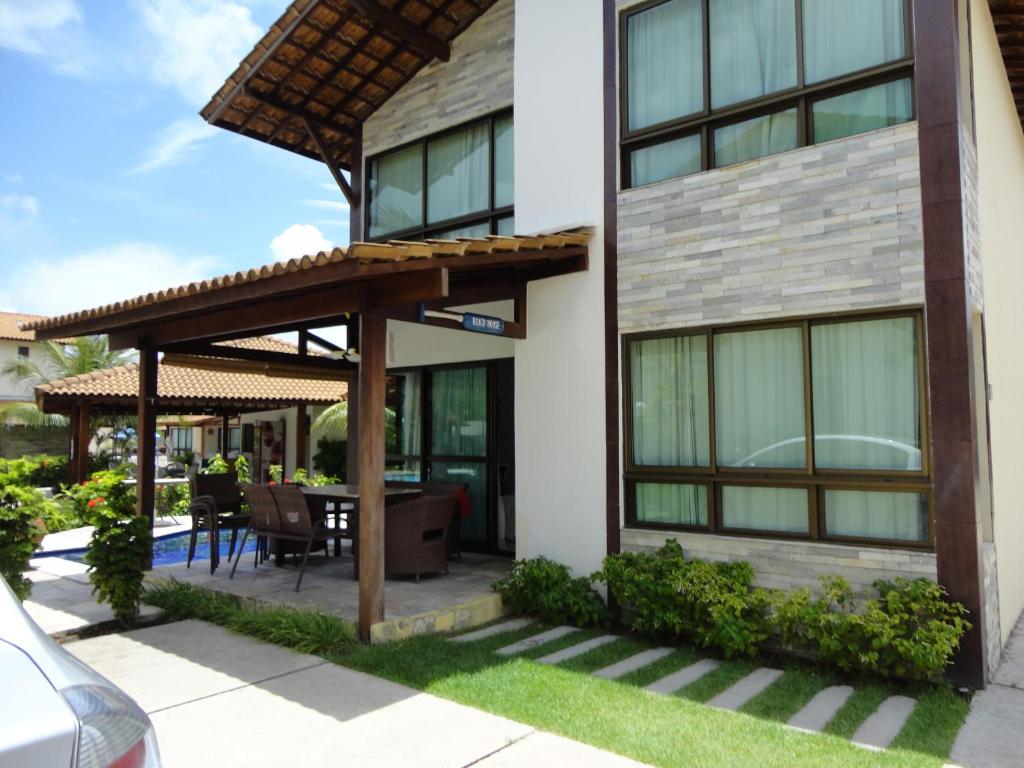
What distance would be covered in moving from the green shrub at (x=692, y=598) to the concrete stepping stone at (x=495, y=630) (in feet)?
2.95

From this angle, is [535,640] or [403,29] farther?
[403,29]

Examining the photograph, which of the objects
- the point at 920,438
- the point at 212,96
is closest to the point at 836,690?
the point at 920,438

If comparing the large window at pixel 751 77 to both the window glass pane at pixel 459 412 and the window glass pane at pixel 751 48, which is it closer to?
the window glass pane at pixel 751 48

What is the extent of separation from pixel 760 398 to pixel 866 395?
831mm

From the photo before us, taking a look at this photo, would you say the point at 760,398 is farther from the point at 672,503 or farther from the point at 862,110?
the point at 862,110

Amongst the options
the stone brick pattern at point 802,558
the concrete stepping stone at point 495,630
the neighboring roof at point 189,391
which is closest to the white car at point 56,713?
the concrete stepping stone at point 495,630

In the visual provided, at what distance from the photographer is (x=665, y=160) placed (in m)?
7.06

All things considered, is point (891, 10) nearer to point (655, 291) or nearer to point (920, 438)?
point (655, 291)

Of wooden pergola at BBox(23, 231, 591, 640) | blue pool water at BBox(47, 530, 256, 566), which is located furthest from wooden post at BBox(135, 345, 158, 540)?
blue pool water at BBox(47, 530, 256, 566)

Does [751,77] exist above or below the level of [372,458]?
above

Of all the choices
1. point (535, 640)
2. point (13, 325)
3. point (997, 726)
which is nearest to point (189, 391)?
point (535, 640)

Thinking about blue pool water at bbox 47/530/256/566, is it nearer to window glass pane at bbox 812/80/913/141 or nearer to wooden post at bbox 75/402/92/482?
wooden post at bbox 75/402/92/482

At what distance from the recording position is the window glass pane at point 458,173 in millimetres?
9430

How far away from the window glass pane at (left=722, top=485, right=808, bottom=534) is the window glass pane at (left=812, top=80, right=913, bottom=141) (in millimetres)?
2940
